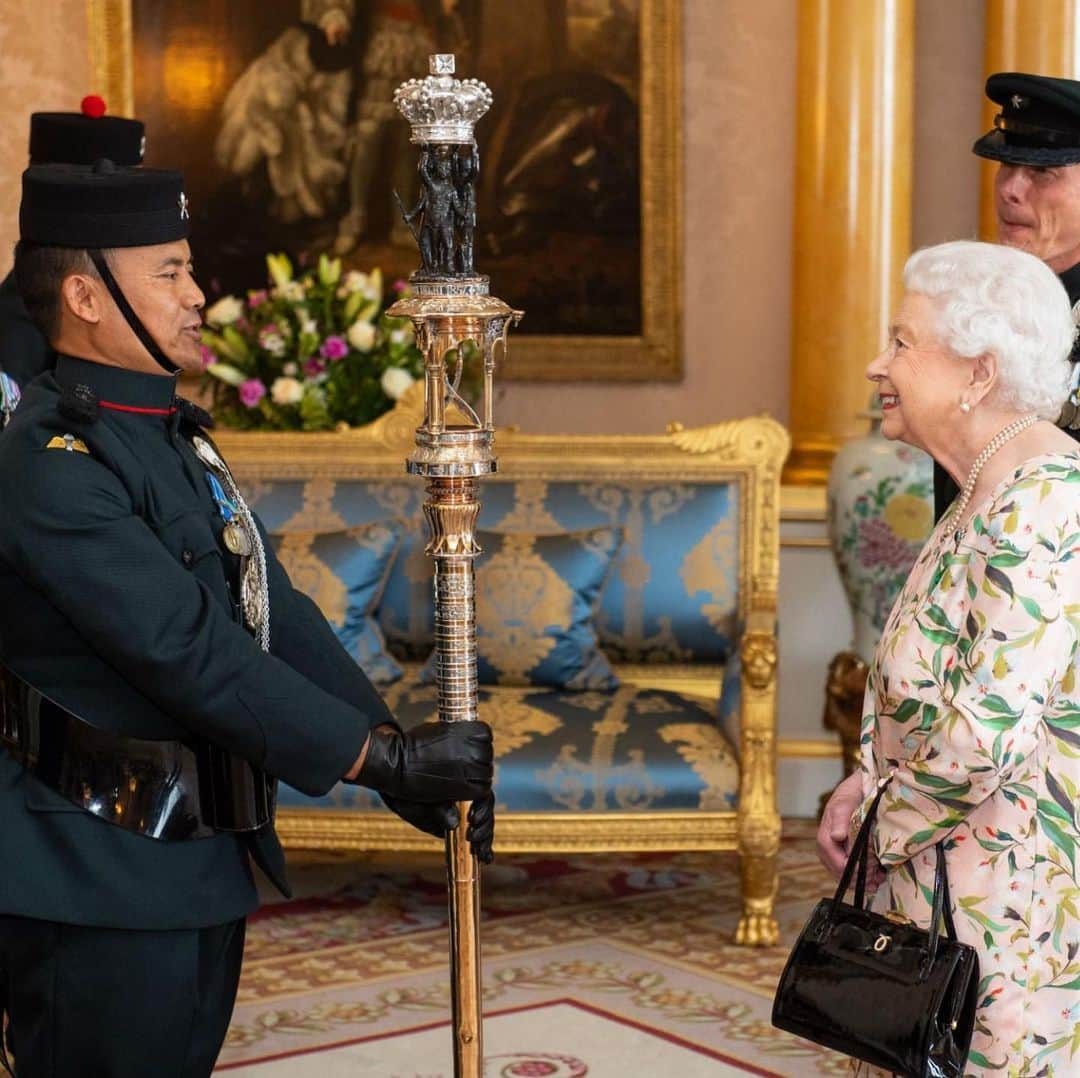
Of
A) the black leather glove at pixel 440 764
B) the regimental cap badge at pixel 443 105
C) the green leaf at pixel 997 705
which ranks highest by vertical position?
the regimental cap badge at pixel 443 105

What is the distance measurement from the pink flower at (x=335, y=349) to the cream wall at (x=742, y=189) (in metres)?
1.52

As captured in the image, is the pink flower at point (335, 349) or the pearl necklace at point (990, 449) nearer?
the pearl necklace at point (990, 449)

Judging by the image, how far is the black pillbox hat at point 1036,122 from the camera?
10.8 feet

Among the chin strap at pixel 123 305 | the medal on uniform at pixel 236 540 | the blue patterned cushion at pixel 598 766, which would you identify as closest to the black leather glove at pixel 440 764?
the medal on uniform at pixel 236 540

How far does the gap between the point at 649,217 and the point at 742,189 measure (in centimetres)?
39

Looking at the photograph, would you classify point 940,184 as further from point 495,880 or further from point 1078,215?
point 1078,215

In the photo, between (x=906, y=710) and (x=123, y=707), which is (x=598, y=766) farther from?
(x=123, y=707)

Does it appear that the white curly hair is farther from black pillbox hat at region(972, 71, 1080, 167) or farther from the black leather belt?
the black leather belt

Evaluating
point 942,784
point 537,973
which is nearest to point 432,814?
point 942,784

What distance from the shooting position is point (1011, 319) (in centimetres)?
249

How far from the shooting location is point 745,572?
5.59m

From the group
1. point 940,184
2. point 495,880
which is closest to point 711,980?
point 495,880

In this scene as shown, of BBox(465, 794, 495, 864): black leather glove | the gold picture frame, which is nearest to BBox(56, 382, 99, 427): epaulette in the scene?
BBox(465, 794, 495, 864): black leather glove

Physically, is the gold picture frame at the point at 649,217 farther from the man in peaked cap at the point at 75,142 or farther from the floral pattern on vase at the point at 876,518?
the man in peaked cap at the point at 75,142
